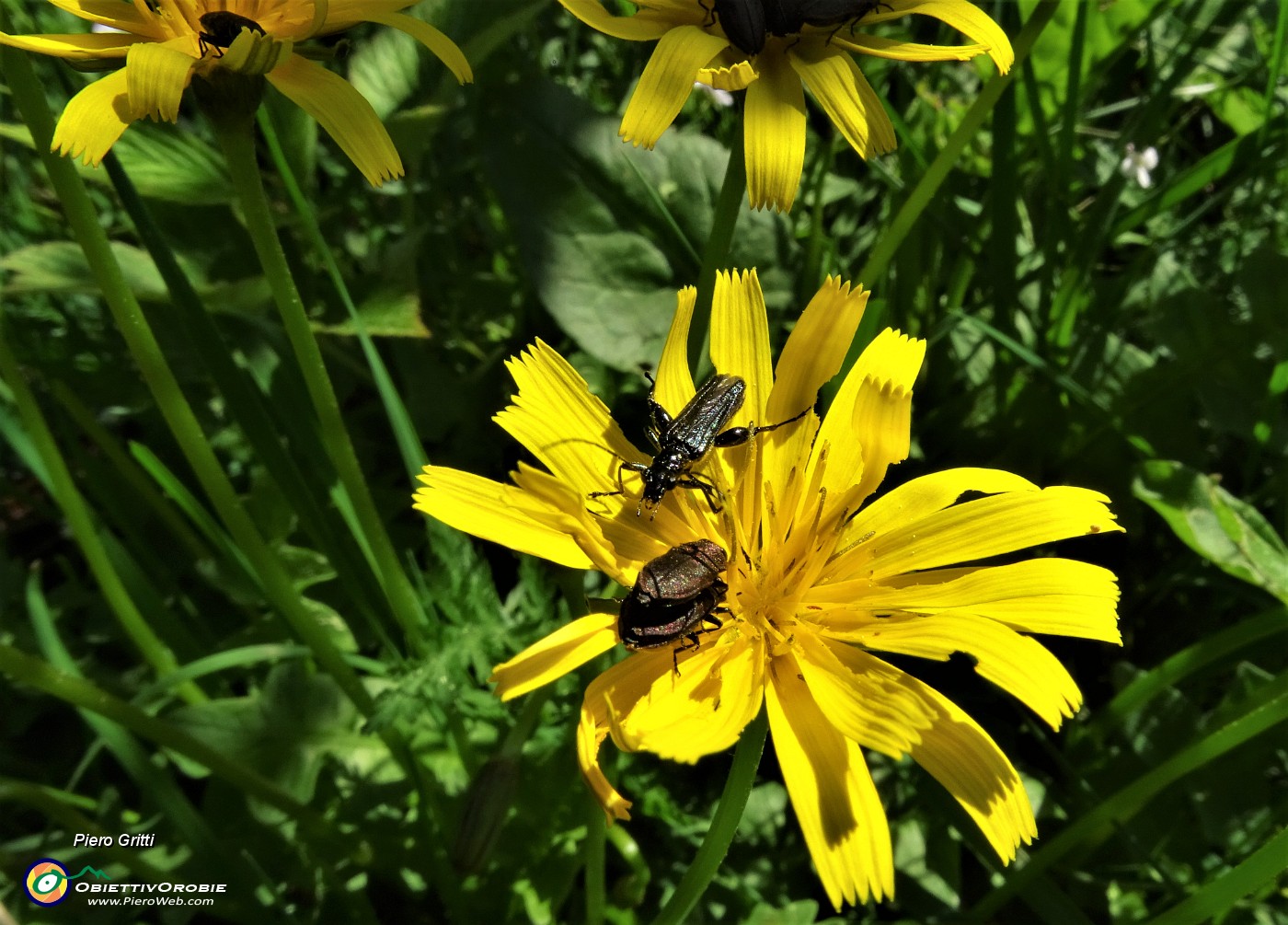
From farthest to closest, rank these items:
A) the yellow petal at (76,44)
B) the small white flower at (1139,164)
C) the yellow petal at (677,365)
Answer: the small white flower at (1139,164), the yellow petal at (677,365), the yellow petal at (76,44)

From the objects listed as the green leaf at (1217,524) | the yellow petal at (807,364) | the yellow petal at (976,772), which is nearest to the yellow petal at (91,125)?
the yellow petal at (807,364)

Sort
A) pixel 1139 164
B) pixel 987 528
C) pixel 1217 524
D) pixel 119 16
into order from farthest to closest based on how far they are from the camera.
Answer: pixel 1139 164
pixel 1217 524
pixel 987 528
pixel 119 16

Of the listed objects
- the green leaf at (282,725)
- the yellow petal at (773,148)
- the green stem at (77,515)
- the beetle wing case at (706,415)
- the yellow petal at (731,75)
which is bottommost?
the green leaf at (282,725)

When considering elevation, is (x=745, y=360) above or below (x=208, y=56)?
below

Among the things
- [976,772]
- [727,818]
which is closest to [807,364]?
[976,772]

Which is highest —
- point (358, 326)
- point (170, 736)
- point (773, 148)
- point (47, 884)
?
point (773, 148)

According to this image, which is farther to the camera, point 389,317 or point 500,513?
point 389,317

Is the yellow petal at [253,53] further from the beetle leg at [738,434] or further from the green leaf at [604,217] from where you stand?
the green leaf at [604,217]

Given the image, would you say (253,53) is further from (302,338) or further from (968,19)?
(968,19)

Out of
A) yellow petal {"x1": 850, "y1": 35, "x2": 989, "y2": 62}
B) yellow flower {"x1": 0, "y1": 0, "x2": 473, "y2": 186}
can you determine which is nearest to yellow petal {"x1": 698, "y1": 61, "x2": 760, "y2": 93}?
yellow petal {"x1": 850, "y1": 35, "x2": 989, "y2": 62}
